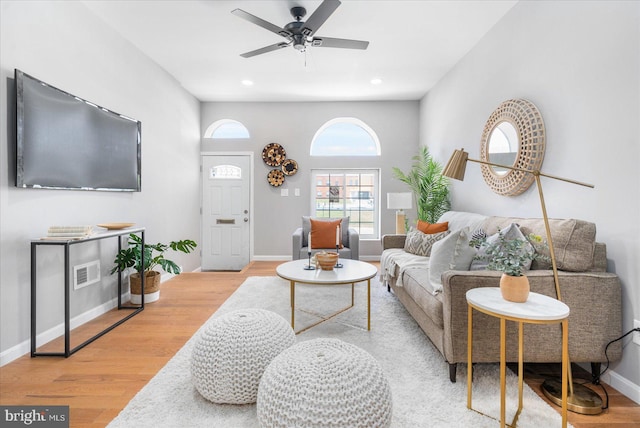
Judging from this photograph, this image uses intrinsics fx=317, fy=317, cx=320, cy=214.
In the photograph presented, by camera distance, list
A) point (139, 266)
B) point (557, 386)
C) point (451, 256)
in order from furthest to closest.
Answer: point (139, 266), point (451, 256), point (557, 386)

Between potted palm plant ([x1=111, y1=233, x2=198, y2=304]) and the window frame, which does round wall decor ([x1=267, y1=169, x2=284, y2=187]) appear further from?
potted palm plant ([x1=111, y1=233, x2=198, y2=304])

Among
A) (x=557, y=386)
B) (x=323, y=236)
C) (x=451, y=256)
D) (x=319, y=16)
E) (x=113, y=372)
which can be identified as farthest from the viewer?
(x=323, y=236)

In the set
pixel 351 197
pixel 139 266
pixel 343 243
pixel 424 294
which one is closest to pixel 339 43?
pixel 424 294

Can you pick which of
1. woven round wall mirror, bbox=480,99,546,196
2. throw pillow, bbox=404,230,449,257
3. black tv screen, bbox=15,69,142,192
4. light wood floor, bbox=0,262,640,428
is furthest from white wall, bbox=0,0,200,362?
woven round wall mirror, bbox=480,99,546,196

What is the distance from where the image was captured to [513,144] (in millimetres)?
2650

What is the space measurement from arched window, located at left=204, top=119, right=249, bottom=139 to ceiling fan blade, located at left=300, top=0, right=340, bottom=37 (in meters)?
3.12

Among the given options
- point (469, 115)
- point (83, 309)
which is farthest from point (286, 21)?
point (83, 309)

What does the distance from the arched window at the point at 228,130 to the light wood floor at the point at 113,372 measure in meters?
3.39

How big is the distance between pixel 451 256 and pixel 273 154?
3935 millimetres

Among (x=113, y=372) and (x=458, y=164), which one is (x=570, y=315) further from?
(x=113, y=372)

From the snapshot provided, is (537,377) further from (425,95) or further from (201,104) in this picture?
(201,104)

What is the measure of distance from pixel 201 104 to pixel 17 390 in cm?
468

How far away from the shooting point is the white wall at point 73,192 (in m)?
2.04

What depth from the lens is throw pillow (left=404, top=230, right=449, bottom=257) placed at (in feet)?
10.4
